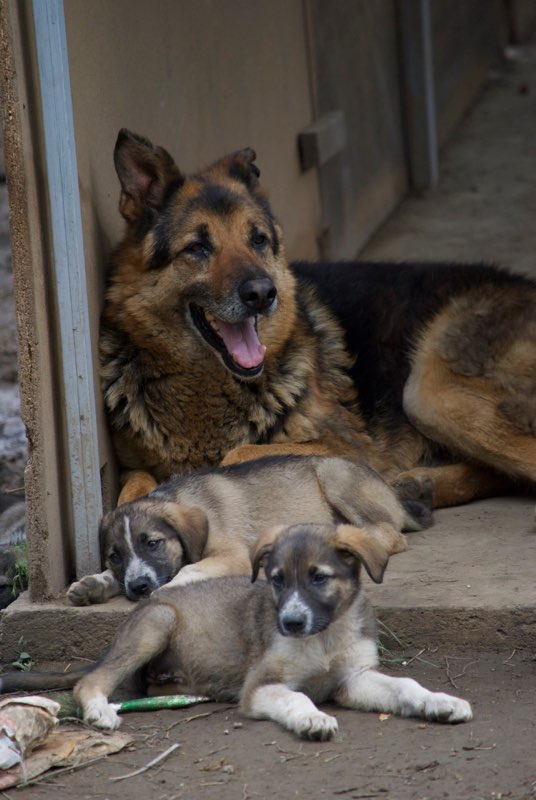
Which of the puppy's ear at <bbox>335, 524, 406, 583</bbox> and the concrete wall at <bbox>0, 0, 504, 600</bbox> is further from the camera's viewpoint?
the concrete wall at <bbox>0, 0, 504, 600</bbox>

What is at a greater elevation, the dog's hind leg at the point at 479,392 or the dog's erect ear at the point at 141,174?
the dog's erect ear at the point at 141,174

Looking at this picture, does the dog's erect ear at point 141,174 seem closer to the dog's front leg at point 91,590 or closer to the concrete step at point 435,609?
the dog's front leg at point 91,590

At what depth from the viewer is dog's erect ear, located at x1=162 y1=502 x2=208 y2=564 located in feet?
17.6

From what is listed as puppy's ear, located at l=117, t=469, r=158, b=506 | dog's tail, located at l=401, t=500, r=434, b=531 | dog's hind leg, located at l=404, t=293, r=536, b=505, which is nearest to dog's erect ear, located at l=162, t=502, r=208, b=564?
puppy's ear, located at l=117, t=469, r=158, b=506

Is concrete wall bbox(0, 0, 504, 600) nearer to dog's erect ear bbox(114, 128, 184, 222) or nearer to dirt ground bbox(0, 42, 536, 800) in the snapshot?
dog's erect ear bbox(114, 128, 184, 222)

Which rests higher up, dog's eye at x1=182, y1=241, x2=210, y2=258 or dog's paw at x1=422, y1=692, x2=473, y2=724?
dog's eye at x1=182, y1=241, x2=210, y2=258

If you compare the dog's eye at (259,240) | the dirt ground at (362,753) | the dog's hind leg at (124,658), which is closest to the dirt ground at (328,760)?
the dirt ground at (362,753)

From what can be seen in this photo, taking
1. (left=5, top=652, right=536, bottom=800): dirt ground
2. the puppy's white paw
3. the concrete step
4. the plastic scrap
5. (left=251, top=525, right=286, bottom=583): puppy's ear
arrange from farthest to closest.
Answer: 1. the concrete step
2. (left=251, top=525, right=286, bottom=583): puppy's ear
3. the puppy's white paw
4. the plastic scrap
5. (left=5, top=652, right=536, bottom=800): dirt ground

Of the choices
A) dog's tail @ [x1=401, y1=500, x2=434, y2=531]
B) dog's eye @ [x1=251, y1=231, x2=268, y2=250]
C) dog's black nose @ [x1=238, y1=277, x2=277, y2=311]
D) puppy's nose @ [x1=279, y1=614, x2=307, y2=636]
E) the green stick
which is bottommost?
dog's tail @ [x1=401, y1=500, x2=434, y2=531]

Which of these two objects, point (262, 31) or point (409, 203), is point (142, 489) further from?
point (409, 203)

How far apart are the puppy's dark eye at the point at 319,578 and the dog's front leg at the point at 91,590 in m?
1.26

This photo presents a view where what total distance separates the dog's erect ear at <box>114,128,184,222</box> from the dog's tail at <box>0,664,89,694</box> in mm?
2315

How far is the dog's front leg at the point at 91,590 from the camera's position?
5391 millimetres

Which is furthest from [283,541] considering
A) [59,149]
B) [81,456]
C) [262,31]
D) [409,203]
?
[409,203]
